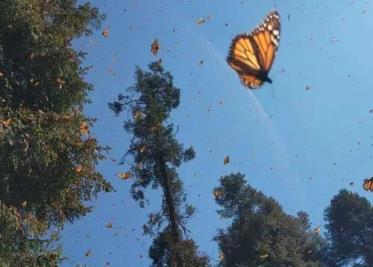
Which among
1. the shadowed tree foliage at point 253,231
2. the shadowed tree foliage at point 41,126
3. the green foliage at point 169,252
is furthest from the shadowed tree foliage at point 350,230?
the shadowed tree foliage at point 41,126

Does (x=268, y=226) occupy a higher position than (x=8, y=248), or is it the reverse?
(x=268, y=226)

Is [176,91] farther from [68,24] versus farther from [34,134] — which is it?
[34,134]

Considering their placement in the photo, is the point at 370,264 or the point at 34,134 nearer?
the point at 34,134

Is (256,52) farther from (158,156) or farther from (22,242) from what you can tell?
(158,156)

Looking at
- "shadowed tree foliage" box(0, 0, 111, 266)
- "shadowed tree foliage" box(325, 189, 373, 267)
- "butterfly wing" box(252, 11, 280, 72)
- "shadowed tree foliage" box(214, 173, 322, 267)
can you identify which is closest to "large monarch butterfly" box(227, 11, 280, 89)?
"butterfly wing" box(252, 11, 280, 72)

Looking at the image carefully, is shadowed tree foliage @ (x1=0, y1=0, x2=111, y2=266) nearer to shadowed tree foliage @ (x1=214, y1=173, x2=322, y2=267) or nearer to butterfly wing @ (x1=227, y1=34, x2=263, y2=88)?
butterfly wing @ (x1=227, y1=34, x2=263, y2=88)

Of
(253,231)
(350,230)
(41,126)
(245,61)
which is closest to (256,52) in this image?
(245,61)

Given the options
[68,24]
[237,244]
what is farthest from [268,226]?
[68,24]
